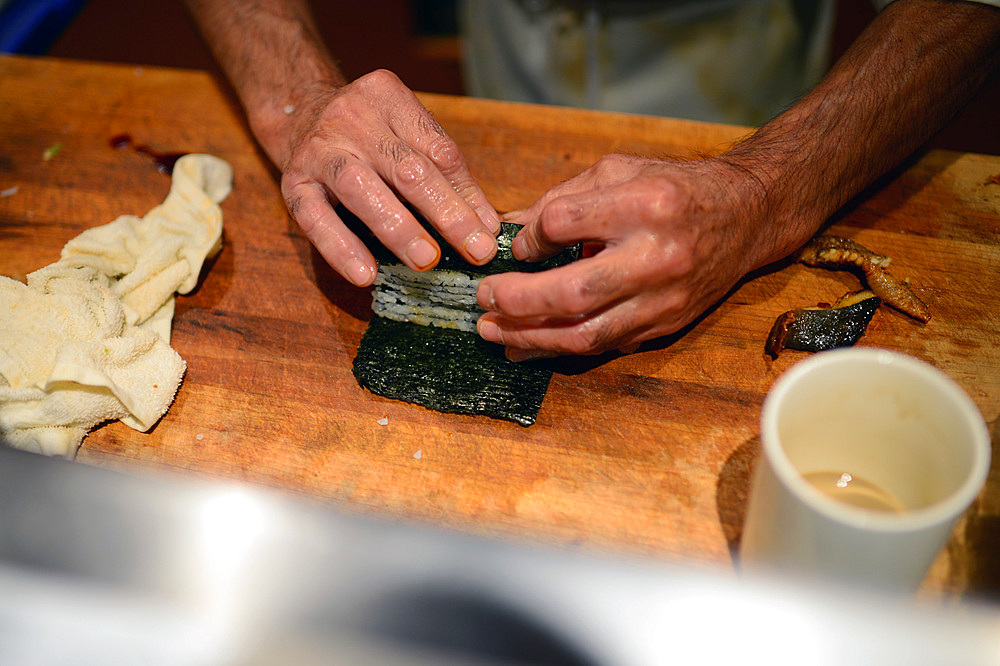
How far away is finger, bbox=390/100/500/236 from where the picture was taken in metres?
1.25

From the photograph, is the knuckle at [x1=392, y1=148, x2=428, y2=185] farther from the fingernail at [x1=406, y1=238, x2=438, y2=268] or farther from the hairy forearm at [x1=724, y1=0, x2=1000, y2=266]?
the hairy forearm at [x1=724, y1=0, x2=1000, y2=266]

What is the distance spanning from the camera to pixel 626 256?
104cm

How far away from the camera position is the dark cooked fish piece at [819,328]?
1198 millimetres

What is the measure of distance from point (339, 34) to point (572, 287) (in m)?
2.33

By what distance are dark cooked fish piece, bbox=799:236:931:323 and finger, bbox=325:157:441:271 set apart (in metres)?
0.71

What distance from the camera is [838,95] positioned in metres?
1.32

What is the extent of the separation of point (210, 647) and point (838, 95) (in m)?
1.34

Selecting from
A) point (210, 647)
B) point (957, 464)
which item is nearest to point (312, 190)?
point (210, 647)

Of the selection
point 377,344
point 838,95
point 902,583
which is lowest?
point 377,344

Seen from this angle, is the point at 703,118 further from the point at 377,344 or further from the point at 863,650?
the point at 863,650

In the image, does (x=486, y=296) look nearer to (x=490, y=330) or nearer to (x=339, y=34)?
(x=490, y=330)

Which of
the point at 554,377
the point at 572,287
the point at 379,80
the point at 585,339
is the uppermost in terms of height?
the point at 379,80

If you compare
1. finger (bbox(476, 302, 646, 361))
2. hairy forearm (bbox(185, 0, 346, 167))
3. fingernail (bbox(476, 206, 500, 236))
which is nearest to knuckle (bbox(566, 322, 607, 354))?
finger (bbox(476, 302, 646, 361))

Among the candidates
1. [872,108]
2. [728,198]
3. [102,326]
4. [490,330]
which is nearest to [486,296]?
[490,330]
